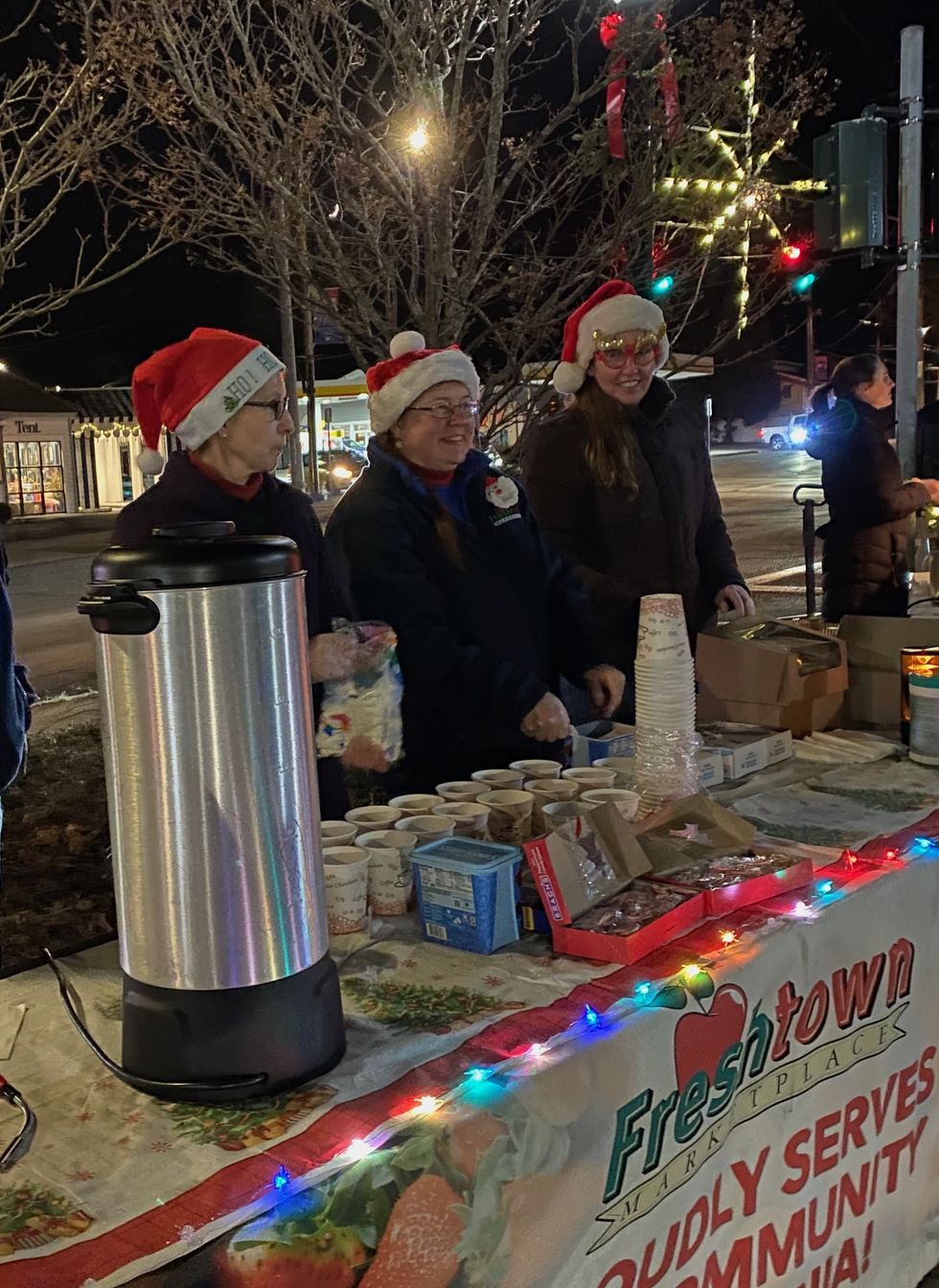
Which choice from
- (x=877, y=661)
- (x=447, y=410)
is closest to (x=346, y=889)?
(x=447, y=410)

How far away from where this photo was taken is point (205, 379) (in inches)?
88.1

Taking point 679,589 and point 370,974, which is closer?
point 370,974

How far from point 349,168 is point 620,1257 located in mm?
4978

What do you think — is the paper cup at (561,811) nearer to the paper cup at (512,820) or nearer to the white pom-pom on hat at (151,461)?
Answer: the paper cup at (512,820)

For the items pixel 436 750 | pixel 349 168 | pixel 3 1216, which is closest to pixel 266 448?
pixel 436 750

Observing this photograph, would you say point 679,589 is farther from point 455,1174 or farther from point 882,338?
point 882,338

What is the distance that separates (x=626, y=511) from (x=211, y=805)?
218 cm

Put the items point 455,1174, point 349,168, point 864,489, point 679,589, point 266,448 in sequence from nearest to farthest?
point 455,1174 < point 266,448 < point 679,589 < point 864,489 < point 349,168

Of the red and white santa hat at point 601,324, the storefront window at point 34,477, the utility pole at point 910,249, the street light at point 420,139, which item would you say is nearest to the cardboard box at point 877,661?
the red and white santa hat at point 601,324

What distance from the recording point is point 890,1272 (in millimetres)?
1907

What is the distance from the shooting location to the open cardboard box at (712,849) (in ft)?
5.53

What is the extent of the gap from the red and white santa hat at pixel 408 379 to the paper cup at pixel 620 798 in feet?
3.72

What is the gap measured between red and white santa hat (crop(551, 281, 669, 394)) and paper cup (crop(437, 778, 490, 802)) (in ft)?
5.14

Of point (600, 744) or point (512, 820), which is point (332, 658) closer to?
point (512, 820)
